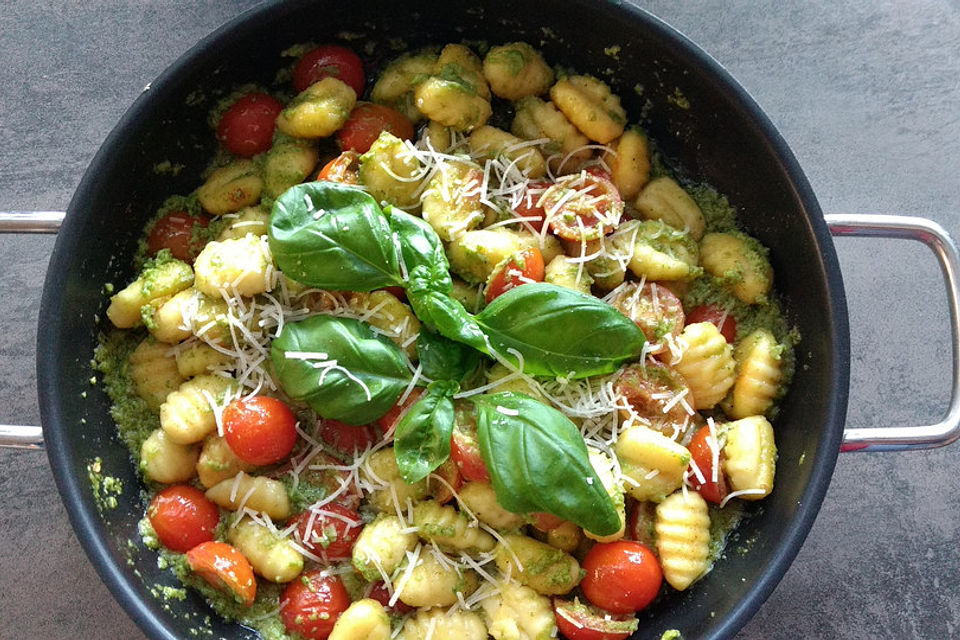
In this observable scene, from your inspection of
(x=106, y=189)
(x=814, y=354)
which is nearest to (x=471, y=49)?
(x=106, y=189)

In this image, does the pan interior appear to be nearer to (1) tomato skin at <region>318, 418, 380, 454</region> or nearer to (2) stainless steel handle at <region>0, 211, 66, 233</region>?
(2) stainless steel handle at <region>0, 211, 66, 233</region>

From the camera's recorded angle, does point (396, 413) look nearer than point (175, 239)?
Yes

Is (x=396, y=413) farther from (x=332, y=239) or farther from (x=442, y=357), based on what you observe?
(x=332, y=239)

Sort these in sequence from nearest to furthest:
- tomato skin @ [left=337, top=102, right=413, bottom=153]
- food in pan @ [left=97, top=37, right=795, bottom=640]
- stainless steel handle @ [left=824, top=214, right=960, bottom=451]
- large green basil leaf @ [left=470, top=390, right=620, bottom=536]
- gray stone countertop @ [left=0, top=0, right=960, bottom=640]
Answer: large green basil leaf @ [left=470, top=390, right=620, bottom=536]
food in pan @ [left=97, top=37, right=795, bottom=640]
stainless steel handle @ [left=824, top=214, right=960, bottom=451]
tomato skin @ [left=337, top=102, right=413, bottom=153]
gray stone countertop @ [left=0, top=0, right=960, bottom=640]

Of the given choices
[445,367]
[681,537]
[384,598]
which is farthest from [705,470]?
[384,598]

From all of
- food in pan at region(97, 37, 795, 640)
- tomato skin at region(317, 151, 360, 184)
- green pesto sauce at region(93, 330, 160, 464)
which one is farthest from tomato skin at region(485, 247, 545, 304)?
green pesto sauce at region(93, 330, 160, 464)
